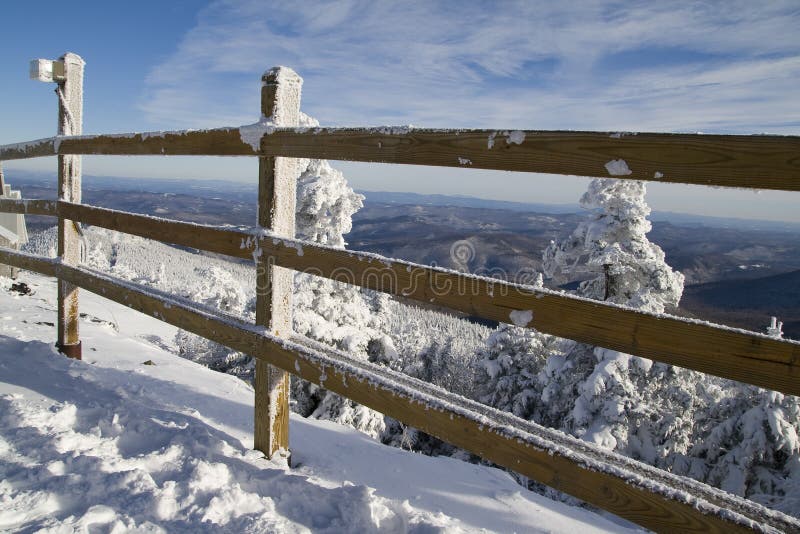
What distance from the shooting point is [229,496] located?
2367 mm

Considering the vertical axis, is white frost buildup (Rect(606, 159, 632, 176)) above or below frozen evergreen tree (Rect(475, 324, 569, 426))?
above

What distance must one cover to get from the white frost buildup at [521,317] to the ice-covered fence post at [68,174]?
468 cm

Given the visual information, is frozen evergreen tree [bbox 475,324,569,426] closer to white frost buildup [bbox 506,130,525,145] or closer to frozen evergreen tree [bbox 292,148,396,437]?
frozen evergreen tree [bbox 292,148,396,437]

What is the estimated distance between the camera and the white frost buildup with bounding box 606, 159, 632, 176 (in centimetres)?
164

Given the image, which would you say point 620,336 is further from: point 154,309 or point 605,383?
point 605,383

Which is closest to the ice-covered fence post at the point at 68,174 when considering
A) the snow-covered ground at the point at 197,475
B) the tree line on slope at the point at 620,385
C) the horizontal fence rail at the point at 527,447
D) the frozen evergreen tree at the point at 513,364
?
the snow-covered ground at the point at 197,475

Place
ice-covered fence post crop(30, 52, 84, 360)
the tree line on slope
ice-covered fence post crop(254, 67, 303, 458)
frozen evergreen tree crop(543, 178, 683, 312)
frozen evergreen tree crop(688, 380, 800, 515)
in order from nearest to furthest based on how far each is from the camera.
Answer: ice-covered fence post crop(254, 67, 303, 458), ice-covered fence post crop(30, 52, 84, 360), frozen evergreen tree crop(688, 380, 800, 515), the tree line on slope, frozen evergreen tree crop(543, 178, 683, 312)

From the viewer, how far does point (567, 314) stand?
186 cm

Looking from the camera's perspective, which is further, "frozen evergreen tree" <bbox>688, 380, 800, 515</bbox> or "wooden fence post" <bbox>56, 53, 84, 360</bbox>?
"frozen evergreen tree" <bbox>688, 380, 800, 515</bbox>

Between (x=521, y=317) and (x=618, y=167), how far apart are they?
68 cm

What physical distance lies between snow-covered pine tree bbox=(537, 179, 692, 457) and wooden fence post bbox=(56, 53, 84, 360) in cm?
1071

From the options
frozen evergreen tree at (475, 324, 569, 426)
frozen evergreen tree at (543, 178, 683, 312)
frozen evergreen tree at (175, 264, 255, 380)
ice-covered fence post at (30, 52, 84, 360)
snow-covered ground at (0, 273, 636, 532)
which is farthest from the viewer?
frozen evergreen tree at (175, 264, 255, 380)

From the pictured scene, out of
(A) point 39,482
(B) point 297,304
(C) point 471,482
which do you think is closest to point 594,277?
(B) point 297,304

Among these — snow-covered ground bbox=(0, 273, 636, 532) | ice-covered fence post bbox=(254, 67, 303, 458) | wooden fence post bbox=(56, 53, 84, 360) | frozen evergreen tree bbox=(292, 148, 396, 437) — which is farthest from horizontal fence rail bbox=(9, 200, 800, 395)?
frozen evergreen tree bbox=(292, 148, 396, 437)
